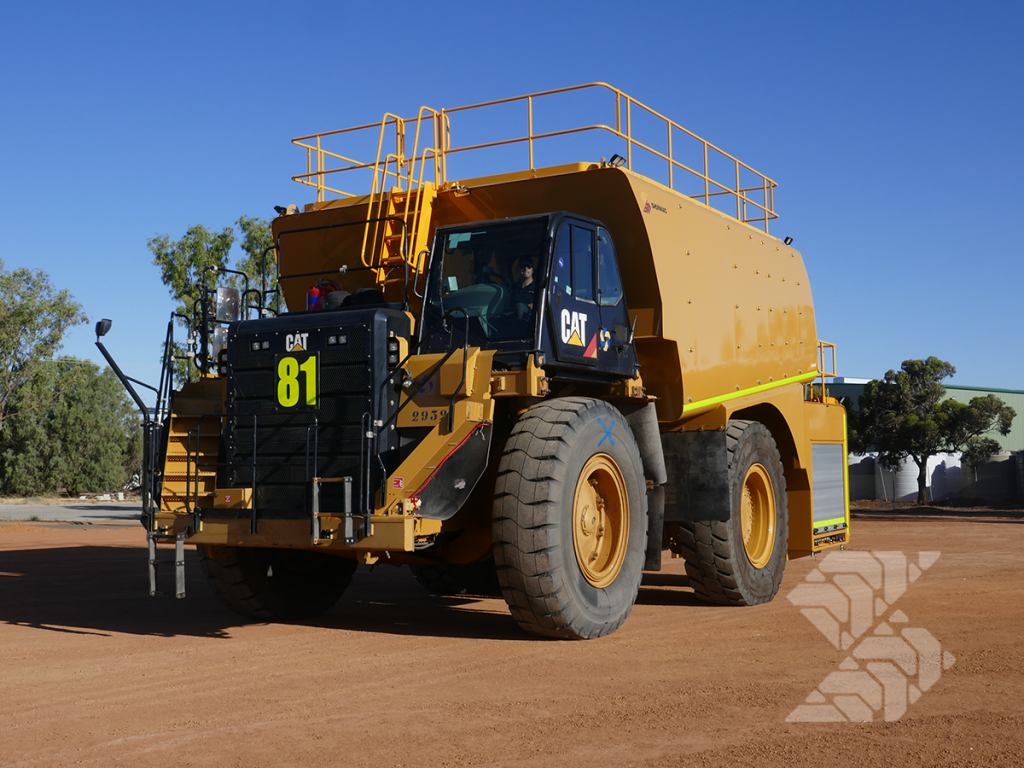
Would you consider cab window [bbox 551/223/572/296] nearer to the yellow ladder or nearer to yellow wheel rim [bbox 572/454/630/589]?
yellow wheel rim [bbox 572/454/630/589]

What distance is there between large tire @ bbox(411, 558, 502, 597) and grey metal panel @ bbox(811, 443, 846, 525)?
165 inches

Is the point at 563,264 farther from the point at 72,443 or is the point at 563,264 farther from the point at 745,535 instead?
the point at 72,443

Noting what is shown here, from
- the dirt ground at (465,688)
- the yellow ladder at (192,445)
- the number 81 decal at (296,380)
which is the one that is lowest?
A: the dirt ground at (465,688)

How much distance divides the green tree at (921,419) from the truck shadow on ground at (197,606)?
3186 cm

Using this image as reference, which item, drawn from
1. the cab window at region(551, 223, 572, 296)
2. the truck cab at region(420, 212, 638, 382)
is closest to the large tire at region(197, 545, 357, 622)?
the truck cab at region(420, 212, 638, 382)

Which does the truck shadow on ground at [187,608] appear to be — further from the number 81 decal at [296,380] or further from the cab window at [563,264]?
the cab window at [563,264]

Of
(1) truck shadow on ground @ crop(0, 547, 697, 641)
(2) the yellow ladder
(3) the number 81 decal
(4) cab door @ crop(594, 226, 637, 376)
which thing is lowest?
(1) truck shadow on ground @ crop(0, 547, 697, 641)

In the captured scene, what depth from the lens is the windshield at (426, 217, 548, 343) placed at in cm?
872

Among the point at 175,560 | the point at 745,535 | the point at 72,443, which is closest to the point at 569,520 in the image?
the point at 175,560

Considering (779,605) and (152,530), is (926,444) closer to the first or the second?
(779,605)

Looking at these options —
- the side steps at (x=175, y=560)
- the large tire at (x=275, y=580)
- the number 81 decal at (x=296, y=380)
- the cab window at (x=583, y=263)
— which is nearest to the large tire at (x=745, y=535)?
the cab window at (x=583, y=263)

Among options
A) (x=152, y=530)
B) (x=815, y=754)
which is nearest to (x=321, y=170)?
(x=152, y=530)

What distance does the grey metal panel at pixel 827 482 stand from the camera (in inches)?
520

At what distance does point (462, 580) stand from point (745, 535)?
11.1 feet
